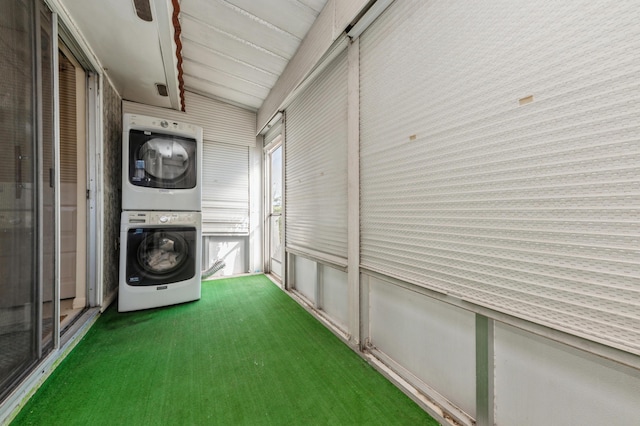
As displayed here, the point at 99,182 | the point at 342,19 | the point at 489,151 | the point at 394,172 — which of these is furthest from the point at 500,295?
the point at 99,182

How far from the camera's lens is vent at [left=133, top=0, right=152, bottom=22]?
5.20 ft

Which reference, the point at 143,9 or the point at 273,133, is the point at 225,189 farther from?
the point at 143,9

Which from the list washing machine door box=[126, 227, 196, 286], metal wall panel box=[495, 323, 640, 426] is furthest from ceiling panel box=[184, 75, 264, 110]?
metal wall panel box=[495, 323, 640, 426]

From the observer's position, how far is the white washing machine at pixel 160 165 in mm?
2479

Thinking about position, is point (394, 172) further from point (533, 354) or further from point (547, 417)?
point (547, 417)

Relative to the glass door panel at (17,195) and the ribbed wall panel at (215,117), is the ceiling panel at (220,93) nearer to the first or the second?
the ribbed wall panel at (215,117)

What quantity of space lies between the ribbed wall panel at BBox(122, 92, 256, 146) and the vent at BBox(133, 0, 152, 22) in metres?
1.84

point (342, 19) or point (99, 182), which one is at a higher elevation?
point (342, 19)

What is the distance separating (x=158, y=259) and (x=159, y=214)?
502mm

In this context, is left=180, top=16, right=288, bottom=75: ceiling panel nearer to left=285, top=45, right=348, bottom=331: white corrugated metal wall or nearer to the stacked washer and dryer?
left=285, top=45, right=348, bottom=331: white corrugated metal wall

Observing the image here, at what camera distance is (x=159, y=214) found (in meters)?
2.60

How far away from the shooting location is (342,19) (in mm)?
1761

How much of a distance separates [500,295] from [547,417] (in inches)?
19.3

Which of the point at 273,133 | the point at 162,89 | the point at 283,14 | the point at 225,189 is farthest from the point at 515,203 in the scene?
the point at 225,189
